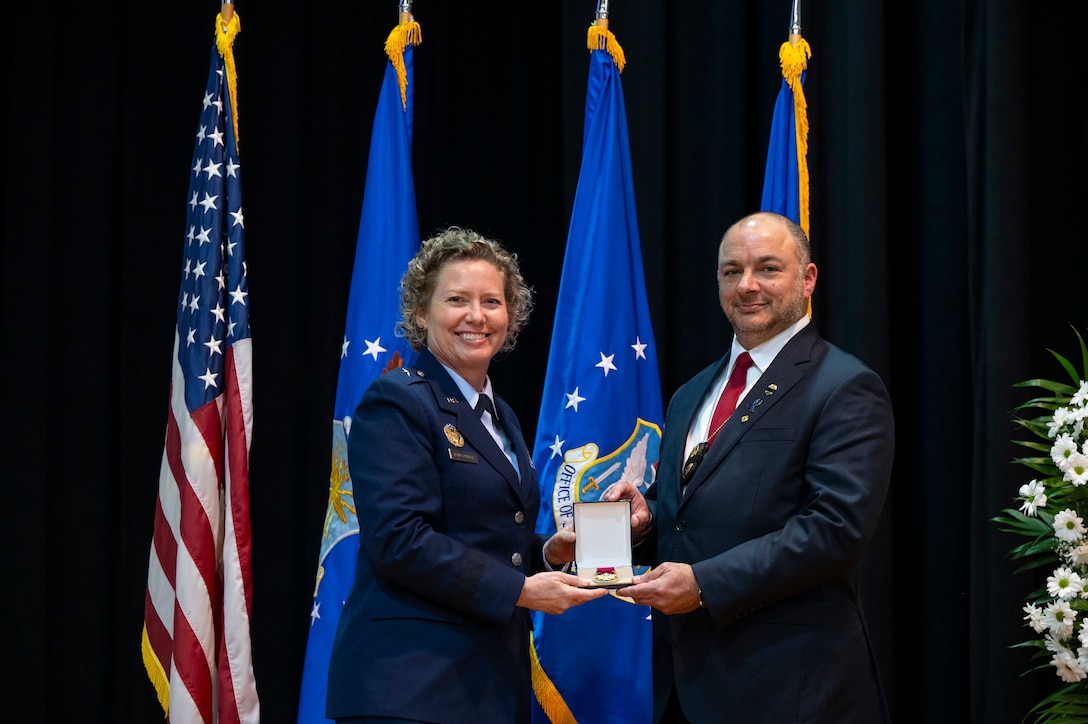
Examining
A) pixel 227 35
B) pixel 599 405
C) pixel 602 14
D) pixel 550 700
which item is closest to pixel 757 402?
pixel 599 405

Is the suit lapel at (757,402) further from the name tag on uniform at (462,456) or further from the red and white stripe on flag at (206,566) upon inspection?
the red and white stripe on flag at (206,566)

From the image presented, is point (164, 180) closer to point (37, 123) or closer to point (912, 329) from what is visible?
point (37, 123)

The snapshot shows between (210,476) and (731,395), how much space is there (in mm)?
1854

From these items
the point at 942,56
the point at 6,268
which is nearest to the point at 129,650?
the point at 6,268

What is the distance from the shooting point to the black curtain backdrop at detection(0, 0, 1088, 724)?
143 inches

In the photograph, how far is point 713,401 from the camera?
2900mm

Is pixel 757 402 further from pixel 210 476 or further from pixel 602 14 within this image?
pixel 210 476

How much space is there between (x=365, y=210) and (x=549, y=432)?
1.03 metres

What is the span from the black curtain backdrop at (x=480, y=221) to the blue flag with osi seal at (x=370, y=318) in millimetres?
728

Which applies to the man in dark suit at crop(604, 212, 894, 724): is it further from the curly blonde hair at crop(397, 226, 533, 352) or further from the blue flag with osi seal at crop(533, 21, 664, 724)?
the blue flag with osi seal at crop(533, 21, 664, 724)

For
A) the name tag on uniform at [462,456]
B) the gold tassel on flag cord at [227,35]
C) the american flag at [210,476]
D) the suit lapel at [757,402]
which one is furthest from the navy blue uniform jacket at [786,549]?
the gold tassel on flag cord at [227,35]

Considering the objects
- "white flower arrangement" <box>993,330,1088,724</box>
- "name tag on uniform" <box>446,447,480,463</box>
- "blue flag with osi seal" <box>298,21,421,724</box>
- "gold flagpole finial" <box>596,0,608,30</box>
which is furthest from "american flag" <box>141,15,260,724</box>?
"white flower arrangement" <box>993,330,1088,724</box>

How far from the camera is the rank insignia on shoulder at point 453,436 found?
2484 mm

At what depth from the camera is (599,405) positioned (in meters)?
3.65
